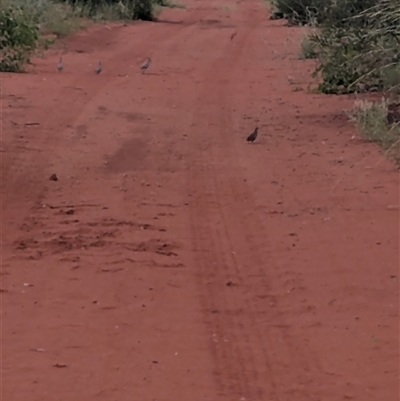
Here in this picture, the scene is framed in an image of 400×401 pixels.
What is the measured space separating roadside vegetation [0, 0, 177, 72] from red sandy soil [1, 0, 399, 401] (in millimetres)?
3219

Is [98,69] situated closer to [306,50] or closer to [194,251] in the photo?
[306,50]

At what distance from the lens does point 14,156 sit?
33.2 feet

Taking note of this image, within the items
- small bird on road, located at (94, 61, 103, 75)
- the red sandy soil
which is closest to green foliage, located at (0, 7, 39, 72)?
small bird on road, located at (94, 61, 103, 75)

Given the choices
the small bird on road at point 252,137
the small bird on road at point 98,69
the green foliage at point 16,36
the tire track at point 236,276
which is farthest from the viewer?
the green foliage at point 16,36

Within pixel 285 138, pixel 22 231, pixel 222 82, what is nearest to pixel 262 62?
pixel 222 82

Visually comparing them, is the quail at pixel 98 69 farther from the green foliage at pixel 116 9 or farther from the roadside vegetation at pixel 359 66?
the green foliage at pixel 116 9

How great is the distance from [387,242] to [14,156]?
430cm

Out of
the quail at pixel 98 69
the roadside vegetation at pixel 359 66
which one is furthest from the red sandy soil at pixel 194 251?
the quail at pixel 98 69

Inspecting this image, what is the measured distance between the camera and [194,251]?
7285 mm

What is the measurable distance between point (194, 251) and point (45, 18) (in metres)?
16.5

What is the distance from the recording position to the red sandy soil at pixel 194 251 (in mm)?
5246

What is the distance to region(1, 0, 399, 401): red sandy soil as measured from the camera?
5.25 meters

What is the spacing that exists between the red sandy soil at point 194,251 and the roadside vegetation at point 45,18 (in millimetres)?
3219

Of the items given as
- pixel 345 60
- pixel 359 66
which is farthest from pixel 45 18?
pixel 359 66
